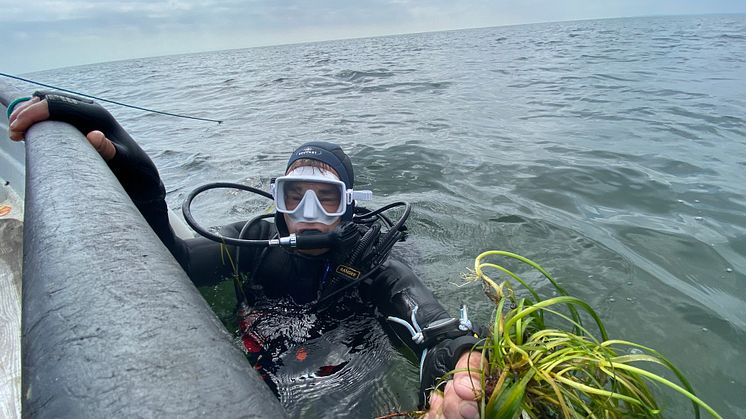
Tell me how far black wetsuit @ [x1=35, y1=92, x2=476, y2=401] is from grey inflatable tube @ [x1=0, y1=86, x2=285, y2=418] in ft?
4.66

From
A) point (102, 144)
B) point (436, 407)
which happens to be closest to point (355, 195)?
point (102, 144)

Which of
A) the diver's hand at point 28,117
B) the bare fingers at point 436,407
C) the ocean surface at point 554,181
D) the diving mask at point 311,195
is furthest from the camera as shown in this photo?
the diving mask at point 311,195

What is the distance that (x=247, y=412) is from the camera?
51 centimetres

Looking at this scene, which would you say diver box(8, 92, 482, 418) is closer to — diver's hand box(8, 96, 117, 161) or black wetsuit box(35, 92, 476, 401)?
black wetsuit box(35, 92, 476, 401)

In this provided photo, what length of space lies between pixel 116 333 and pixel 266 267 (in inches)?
106

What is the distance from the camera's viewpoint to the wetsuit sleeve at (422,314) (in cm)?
195

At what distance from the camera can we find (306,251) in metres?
3.09

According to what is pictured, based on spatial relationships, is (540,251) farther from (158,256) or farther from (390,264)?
(158,256)

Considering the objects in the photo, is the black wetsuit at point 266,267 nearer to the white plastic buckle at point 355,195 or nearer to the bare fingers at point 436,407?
the bare fingers at point 436,407

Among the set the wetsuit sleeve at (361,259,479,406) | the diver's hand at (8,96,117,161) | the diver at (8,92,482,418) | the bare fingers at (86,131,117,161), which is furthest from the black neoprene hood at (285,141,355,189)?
the diver's hand at (8,96,117,161)

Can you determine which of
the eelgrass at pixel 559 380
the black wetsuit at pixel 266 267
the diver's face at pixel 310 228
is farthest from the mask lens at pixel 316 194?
the eelgrass at pixel 559 380

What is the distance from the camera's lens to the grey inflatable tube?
49 centimetres

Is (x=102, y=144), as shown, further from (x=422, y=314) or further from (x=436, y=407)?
(x=436, y=407)

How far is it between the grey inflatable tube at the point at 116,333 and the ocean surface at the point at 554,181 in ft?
6.39
